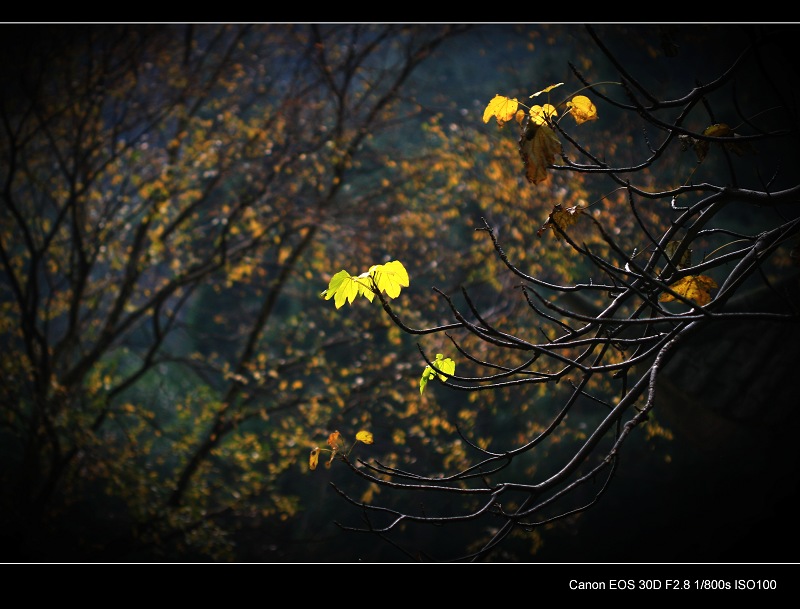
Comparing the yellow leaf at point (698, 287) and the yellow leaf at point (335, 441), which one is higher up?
the yellow leaf at point (698, 287)

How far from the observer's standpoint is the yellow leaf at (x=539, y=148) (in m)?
1.53

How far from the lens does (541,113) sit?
157 centimetres

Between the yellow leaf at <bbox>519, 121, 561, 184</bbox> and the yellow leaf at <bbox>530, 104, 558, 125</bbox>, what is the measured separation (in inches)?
0.6

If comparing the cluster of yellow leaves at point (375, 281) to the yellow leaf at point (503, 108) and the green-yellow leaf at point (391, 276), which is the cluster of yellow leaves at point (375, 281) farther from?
the yellow leaf at point (503, 108)

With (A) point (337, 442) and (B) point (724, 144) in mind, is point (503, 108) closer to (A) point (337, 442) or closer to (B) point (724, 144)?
(B) point (724, 144)

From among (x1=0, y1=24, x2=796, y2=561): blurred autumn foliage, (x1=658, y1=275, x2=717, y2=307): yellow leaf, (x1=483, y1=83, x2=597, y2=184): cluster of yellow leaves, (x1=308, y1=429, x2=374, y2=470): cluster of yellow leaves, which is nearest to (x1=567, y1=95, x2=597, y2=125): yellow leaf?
(x1=483, y1=83, x2=597, y2=184): cluster of yellow leaves

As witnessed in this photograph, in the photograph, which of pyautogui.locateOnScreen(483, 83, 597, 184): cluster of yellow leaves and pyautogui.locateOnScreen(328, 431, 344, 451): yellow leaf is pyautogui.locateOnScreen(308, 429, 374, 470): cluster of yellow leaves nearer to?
pyautogui.locateOnScreen(328, 431, 344, 451): yellow leaf

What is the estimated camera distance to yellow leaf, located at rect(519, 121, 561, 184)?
1528mm

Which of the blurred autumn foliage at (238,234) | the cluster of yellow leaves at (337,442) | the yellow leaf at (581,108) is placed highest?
the blurred autumn foliage at (238,234)

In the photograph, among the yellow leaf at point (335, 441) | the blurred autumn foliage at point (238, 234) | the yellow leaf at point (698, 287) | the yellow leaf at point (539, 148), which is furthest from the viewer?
the blurred autumn foliage at point (238, 234)

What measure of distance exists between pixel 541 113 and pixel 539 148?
0.35ft

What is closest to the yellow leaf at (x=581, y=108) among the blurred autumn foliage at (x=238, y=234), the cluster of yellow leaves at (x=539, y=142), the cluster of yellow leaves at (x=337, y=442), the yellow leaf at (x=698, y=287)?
the cluster of yellow leaves at (x=539, y=142)

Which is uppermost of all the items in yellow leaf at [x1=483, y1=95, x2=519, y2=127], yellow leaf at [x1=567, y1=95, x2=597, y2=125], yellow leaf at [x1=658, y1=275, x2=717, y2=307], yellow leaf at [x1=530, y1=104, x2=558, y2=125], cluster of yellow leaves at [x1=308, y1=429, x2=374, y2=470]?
yellow leaf at [x1=483, y1=95, x2=519, y2=127]

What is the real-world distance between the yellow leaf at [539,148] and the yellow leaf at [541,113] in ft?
0.05
